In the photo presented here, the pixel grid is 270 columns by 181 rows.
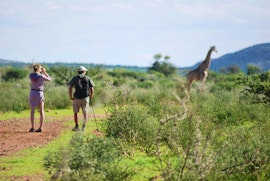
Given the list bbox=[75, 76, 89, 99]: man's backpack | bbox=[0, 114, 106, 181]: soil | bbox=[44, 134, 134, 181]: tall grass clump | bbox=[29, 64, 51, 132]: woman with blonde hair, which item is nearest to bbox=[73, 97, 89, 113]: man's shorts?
bbox=[75, 76, 89, 99]: man's backpack

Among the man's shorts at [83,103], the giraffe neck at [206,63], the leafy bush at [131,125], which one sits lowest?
the leafy bush at [131,125]

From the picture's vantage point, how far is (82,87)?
44.8 feet

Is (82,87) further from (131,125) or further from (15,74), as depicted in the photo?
(15,74)

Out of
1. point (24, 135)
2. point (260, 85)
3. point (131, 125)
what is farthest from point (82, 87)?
point (260, 85)

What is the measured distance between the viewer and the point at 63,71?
30.7 metres

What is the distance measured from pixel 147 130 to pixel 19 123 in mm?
6714

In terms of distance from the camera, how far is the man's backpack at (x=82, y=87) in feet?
44.7

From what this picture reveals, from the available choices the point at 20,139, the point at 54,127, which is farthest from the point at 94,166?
the point at 54,127

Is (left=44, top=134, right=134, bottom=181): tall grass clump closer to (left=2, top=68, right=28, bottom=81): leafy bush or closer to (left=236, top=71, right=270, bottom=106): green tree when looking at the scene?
(left=236, top=71, right=270, bottom=106): green tree

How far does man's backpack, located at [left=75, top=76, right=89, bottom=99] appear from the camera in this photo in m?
13.6

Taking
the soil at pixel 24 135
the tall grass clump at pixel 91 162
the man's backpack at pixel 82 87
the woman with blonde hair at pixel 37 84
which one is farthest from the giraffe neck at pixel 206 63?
the tall grass clump at pixel 91 162

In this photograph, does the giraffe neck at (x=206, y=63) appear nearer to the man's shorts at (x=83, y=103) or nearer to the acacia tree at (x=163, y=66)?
the man's shorts at (x=83, y=103)

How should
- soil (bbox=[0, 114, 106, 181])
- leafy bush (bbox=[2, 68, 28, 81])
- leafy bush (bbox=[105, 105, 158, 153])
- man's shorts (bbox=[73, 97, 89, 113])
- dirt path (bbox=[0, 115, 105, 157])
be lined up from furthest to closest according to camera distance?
1. leafy bush (bbox=[2, 68, 28, 81])
2. man's shorts (bbox=[73, 97, 89, 113])
3. dirt path (bbox=[0, 115, 105, 157])
4. soil (bbox=[0, 114, 106, 181])
5. leafy bush (bbox=[105, 105, 158, 153])

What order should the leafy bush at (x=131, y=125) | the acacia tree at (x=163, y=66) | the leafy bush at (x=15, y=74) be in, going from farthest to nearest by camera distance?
the acacia tree at (x=163, y=66) → the leafy bush at (x=15, y=74) → the leafy bush at (x=131, y=125)
